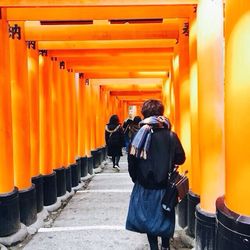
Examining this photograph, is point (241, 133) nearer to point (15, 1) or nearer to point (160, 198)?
point (160, 198)

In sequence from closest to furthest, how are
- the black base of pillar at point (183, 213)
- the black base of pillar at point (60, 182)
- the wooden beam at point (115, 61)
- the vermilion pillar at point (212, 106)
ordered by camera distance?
the vermilion pillar at point (212, 106) < the black base of pillar at point (183, 213) < the black base of pillar at point (60, 182) < the wooden beam at point (115, 61)

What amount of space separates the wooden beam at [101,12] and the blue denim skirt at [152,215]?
2.58 meters

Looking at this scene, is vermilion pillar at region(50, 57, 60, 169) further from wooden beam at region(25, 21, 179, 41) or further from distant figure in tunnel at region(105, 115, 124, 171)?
distant figure in tunnel at region(105, 115, 124, 171)

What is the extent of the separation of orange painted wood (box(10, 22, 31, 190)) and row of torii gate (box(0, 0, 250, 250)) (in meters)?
0.02

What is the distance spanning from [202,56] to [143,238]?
2.64 m

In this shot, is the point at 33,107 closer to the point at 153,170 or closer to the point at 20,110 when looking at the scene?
the point at 20,110

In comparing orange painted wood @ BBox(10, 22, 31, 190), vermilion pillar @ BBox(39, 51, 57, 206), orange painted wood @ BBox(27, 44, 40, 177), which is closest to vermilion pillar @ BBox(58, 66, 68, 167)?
vermilion pillar @ BBox(39, 51, 57, 206)

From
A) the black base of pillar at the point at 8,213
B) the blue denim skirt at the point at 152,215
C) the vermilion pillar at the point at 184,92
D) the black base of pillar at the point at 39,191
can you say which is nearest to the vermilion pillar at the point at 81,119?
the black base of pillar at the point at 39,191

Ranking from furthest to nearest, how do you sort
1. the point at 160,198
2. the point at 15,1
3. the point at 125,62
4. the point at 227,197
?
the point at 125,62
the point at 15,1
the point at 160,198
the point at 227,197

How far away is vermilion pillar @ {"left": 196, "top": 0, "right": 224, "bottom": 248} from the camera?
15.5 ft

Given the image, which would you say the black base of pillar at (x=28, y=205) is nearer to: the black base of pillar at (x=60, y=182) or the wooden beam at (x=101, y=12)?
the black base of pillar at (x=60, y=182)

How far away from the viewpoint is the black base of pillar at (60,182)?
29.3 ft

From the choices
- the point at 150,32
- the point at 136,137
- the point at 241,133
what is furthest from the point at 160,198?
the point at 150,32

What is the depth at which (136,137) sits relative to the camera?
4.37 metres
